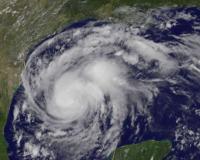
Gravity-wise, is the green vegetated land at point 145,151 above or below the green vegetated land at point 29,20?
below

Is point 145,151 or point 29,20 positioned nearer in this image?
point 145,151

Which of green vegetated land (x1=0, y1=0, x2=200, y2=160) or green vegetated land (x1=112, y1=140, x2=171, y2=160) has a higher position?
green vegetated land (x1=0, y1=0, x2=200, y2=160)

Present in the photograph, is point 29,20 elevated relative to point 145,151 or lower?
elevated

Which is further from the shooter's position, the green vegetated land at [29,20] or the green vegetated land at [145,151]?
the green vegetated land at [29,20]

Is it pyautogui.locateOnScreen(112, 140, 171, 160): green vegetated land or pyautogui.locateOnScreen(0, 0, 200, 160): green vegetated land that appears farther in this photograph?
pyautogui.locateOnScreen(0, 0, 200, 160): green vegetated land
